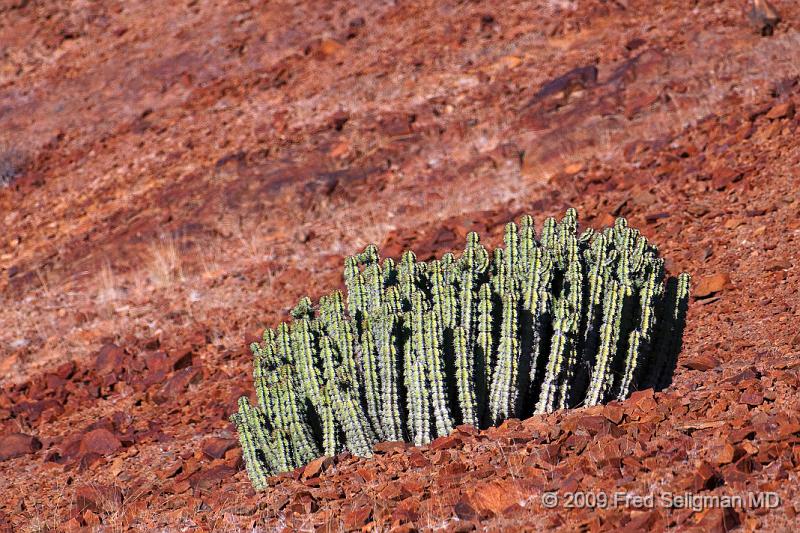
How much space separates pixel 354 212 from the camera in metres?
12.6

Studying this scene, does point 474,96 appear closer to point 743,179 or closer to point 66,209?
point 743,179

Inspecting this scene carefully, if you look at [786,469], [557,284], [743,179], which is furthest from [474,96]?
[786,469]

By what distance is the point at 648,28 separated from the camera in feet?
48.2

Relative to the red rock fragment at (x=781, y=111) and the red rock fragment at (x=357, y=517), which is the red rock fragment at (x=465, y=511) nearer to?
the red rock fragment at (x=357, y=517)

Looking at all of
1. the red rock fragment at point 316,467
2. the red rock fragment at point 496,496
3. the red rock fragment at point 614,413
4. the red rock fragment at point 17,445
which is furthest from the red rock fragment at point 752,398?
the red rock fragment at point 17,445

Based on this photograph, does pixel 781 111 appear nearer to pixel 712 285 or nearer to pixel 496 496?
pixel 712 285

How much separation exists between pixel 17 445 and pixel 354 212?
527 cm

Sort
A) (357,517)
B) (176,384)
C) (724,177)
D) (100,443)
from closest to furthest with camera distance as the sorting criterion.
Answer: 1. (357,517)
2. (100,443)
3. (176,384)
4. (724,177)

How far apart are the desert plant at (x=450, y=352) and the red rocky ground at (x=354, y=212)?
0.26 meters

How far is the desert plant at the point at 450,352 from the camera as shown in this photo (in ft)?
21.3

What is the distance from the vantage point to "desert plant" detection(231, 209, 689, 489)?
6484mm

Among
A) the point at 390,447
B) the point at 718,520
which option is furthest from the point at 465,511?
the point at 718,520

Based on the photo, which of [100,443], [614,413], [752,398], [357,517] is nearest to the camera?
[357,517]

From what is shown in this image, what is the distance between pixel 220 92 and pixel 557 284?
10.7m
